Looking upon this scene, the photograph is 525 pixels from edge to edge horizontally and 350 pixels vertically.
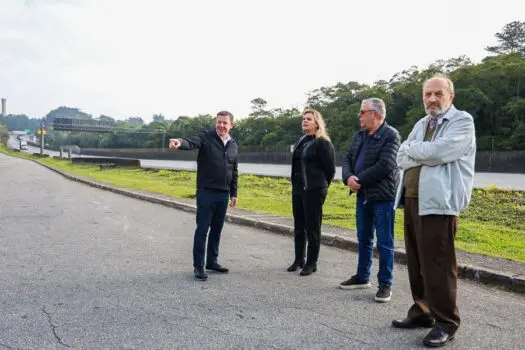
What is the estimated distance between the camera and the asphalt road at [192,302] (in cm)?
394

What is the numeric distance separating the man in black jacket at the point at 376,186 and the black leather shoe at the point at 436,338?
1.13 m

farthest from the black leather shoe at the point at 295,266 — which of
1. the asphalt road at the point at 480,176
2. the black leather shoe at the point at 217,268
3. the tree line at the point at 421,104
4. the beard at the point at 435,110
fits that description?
the tree line at the point at 421,104

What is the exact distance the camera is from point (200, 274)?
5.87 m

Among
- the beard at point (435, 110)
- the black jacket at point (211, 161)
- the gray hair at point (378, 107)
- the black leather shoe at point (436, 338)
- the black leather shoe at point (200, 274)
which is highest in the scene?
the gray hair at point (378, 107)

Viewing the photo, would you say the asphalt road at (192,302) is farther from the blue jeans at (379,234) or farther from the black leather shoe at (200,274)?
the blue jeans at (379,234)

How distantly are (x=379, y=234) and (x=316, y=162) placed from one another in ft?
4.45

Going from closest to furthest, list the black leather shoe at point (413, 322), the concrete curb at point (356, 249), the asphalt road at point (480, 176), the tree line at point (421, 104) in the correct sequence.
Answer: the black leather shoe at point (413, 322), the concrete curb at point (356, 249), the asphalt road at point (480, 176), the tree line at point (421, 104)

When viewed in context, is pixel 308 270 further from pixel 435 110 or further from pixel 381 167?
pixel 435 110

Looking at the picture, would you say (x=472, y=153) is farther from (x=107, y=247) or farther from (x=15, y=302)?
(x=107, y=247)

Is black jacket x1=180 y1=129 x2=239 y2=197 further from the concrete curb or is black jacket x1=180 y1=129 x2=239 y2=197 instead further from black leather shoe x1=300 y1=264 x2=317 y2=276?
the concrete curb

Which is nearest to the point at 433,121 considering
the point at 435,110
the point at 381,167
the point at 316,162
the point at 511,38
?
the point at 435,110

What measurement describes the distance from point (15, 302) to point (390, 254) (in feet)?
11.9

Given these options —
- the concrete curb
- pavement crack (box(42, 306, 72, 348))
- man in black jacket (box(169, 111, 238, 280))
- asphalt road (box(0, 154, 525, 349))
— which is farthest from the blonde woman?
pavement crack (box(42, 306, 72, 348))

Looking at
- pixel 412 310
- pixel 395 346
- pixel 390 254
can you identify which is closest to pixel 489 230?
pixel 390 254
